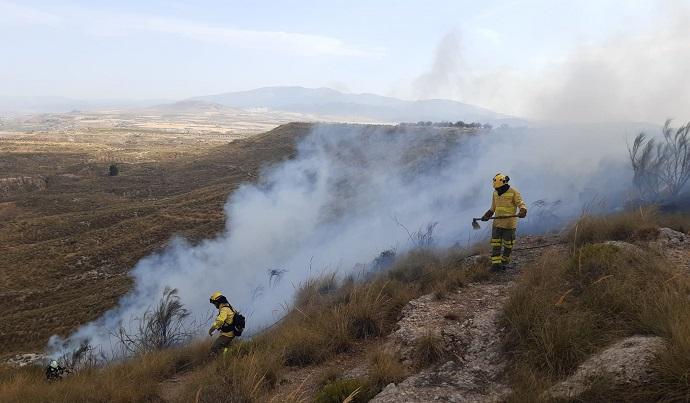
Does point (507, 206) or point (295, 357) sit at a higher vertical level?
point (507, 206)

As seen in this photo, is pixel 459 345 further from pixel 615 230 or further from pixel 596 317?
pixel 615 230

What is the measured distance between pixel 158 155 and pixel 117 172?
12.0 m

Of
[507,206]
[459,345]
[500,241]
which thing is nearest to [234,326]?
[459,345]

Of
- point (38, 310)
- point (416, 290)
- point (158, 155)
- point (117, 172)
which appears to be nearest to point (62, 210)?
point (117, 172)

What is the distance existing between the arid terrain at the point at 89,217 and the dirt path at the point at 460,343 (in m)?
11.0

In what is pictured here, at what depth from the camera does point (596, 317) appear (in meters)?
4.39

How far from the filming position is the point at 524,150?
874 inches

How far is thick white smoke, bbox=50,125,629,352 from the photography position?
14664mm

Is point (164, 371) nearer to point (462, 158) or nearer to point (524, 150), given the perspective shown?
point (524, 150)

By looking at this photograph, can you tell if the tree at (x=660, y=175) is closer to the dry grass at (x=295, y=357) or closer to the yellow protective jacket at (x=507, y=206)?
the yellow protective jacket at (x=507, y=206)

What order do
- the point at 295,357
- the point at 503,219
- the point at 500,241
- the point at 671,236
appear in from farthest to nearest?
the point at 671,236, the point at 500,241, the point at 503,219, the point at 295,357

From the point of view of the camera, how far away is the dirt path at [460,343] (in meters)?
4.09

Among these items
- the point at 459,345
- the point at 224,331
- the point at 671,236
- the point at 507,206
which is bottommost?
the point at 224,331

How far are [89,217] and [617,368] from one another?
2538cm
